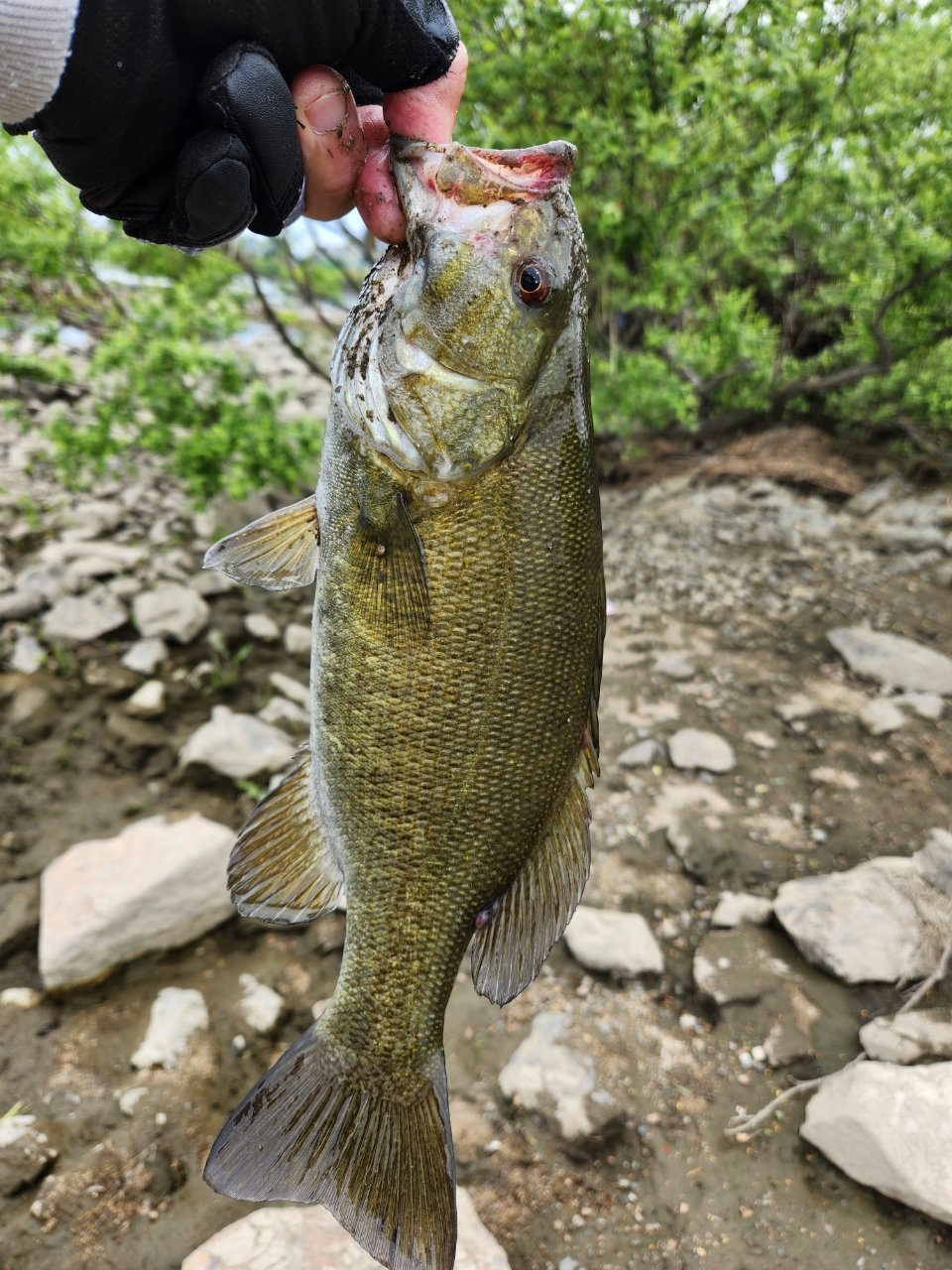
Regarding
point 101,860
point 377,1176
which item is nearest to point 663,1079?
point 377,1176

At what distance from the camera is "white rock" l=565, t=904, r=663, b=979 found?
3.11m

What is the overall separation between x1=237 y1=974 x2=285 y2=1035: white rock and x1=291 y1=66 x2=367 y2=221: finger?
2892 millimetres

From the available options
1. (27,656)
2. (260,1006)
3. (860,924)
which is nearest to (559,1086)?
(260,1006)

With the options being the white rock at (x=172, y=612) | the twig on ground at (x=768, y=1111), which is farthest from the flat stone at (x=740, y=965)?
the white rock at (x=172, y=612)

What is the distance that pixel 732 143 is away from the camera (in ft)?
17.0

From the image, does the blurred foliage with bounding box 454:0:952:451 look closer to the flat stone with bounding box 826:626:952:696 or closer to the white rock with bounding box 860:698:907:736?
the flat stone with bounding box 826:626:952:696

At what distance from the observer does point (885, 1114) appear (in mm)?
2326

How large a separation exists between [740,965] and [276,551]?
2623mm

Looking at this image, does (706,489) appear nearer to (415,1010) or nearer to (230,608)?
(230,608)

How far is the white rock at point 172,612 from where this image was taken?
472 cm

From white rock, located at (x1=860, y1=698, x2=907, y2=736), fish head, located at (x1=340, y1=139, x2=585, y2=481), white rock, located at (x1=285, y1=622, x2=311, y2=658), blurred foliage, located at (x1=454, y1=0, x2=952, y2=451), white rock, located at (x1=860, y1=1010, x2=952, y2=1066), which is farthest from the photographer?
white rock, located at (x1=285, y1=622, x2=311, y2=658)

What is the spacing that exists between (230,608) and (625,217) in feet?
13.1

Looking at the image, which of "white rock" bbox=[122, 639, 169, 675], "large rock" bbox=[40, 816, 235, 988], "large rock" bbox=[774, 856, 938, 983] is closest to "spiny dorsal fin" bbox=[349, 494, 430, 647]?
"large rock" bbox=[40, 816, 235, 988]

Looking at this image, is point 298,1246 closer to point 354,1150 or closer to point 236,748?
point 354,1150
